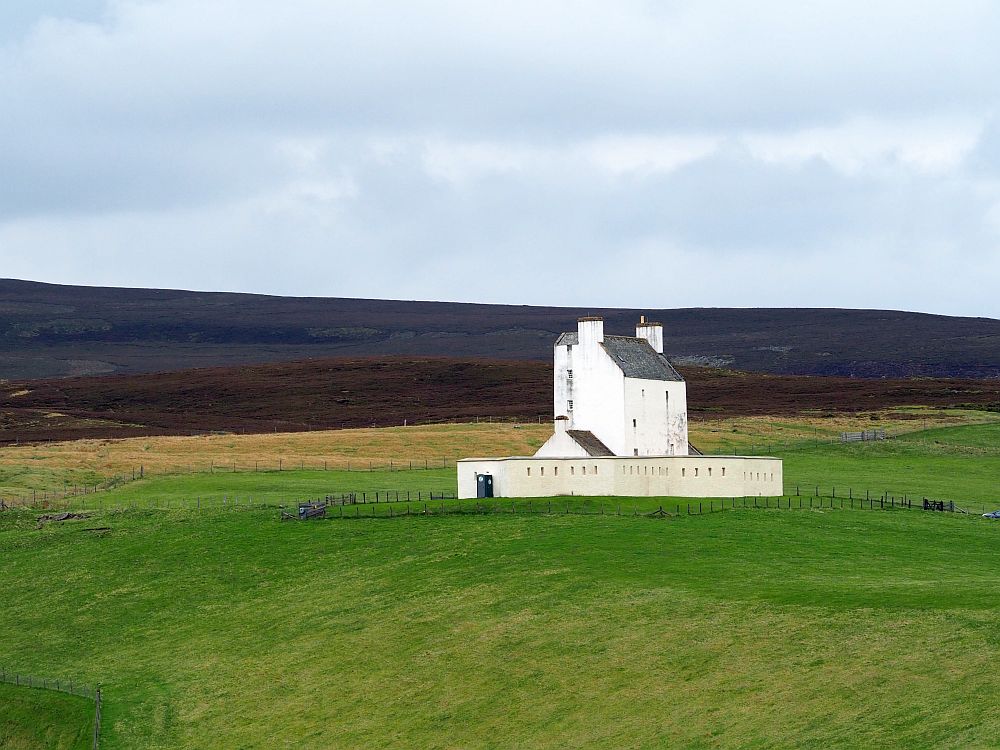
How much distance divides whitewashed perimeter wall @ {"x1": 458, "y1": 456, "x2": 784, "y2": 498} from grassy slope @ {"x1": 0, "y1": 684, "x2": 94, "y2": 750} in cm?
2849

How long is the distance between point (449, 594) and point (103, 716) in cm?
1345

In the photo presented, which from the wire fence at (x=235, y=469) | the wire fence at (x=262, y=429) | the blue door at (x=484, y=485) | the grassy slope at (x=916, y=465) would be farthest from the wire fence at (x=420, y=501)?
the wire fence at (x=262, y=429)

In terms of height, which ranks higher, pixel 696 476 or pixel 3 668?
pixel 696 476

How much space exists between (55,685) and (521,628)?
→ 1445 cm

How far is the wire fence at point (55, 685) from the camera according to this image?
46.8 metres

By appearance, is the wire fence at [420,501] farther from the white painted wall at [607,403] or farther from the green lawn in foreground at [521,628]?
the white painted wall at [607,403]

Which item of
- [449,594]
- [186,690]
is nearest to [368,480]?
[449,594]

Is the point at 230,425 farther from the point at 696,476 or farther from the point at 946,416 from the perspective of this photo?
the point at 696,476

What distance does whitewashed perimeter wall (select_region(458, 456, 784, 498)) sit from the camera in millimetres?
71812

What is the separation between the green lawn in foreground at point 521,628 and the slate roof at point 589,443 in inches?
369

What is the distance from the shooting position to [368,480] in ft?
289

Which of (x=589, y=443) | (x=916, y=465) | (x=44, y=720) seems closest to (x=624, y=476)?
(x=589, y=443)

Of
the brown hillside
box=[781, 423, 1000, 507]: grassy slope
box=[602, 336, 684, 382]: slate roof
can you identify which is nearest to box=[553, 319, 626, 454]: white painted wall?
box=[602, 336, 684, 382]: slate roof

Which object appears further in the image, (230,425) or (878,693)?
(230,425)
